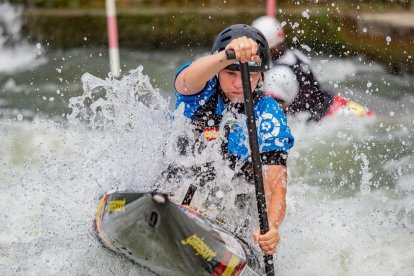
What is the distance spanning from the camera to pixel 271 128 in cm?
443

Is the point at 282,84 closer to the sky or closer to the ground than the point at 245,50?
closer to the ground

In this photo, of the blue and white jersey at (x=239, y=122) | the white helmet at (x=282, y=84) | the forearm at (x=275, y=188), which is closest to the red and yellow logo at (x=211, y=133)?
the blue and white jersey at (x=239, y=122)

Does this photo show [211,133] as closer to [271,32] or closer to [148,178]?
[148,178]

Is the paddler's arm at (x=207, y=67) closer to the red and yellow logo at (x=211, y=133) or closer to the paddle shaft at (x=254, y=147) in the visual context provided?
the paddle shaft at (x=254, y=147)

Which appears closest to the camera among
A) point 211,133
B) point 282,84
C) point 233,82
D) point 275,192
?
point 233,82

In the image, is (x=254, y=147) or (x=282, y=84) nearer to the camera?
(x=254, y=147)

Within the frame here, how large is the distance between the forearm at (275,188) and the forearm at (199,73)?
617mm

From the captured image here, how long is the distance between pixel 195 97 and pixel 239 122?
289mm

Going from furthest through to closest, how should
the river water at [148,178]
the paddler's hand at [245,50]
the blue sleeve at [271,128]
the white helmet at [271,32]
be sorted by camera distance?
the white helmet at [271,32], the river water at [148,178], the blue sleeve at [271,128], the paddler's hand at [245,50]

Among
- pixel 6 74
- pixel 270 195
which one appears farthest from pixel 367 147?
pixel 6 74

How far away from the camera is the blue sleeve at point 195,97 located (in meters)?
4.44

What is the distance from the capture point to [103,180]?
470 cm

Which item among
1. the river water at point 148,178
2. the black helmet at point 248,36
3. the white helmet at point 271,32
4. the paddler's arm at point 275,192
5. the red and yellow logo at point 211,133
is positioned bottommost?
the river water at point 148,178

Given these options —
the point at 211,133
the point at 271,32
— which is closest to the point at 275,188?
the point at 211,133
